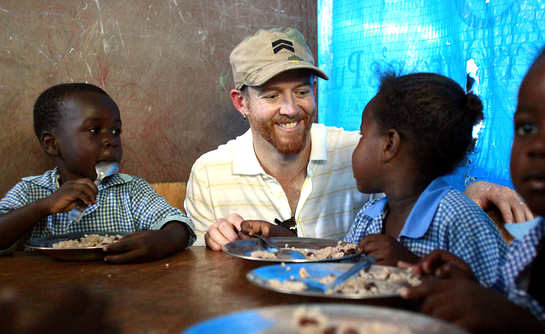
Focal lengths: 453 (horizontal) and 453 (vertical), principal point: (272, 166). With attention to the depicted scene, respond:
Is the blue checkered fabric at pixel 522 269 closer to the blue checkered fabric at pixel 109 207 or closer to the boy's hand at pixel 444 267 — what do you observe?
the boy's hand at pixel 444 267

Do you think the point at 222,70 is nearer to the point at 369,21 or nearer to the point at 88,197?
the point at 369,21

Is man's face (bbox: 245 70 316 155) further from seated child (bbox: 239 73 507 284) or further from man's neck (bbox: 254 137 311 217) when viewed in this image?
seated child (bbox: 239 73 507 284)

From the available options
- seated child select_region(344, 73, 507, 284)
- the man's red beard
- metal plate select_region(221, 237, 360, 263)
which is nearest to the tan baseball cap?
the man's red beard

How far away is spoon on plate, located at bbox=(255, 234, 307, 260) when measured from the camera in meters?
1.38

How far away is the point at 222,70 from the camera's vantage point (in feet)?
9.57

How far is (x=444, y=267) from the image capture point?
948 millimetres

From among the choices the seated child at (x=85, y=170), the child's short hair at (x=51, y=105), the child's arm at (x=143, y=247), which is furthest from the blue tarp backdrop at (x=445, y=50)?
the child's short hair at (x=51, y=105)

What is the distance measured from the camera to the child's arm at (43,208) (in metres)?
1.68

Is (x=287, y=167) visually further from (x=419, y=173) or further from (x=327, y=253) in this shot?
(x=327, y=253)

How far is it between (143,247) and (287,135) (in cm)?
110

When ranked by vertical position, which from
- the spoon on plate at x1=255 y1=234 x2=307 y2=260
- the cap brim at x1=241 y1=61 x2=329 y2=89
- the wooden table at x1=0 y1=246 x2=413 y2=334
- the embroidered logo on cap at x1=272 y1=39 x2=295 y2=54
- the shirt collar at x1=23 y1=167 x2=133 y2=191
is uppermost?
the embroidered logo on cap at x1=272 y1=39 x2=295 y2=54

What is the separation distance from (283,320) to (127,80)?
88.7 inches

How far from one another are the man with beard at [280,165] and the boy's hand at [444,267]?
4.25 ft

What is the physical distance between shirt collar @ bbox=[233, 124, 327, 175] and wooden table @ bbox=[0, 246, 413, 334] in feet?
2.64
